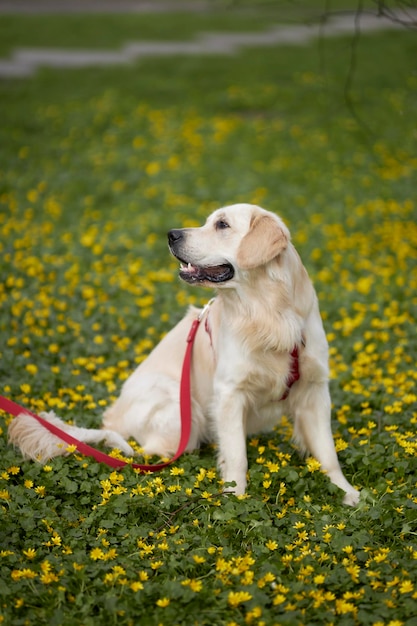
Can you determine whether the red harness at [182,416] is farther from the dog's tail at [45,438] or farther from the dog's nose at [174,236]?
the dog's nose at [174,236]

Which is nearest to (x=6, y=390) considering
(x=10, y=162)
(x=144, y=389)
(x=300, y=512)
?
(x=144, y=389)

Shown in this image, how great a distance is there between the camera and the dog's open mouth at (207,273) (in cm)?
401

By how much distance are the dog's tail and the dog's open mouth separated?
1061 millimetres

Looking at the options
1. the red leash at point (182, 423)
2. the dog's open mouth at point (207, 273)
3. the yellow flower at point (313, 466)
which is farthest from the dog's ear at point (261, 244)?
the yellow flower at point (313, 466)

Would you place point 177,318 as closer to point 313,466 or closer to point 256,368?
point 256,368

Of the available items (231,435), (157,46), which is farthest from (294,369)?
(157,46)

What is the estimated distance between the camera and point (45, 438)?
13.8ft

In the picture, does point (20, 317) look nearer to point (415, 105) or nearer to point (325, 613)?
point (325, 613)

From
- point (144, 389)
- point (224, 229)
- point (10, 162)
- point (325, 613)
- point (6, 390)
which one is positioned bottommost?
point (10, 162)

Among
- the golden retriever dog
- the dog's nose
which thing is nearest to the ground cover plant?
A: the golden retriever dog

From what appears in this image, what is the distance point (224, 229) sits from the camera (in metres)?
4.08

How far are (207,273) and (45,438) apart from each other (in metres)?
1.26

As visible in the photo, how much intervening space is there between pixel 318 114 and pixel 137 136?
10.1 feet

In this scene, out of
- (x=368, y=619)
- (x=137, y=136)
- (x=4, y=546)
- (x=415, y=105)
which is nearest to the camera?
(x=368, y=619)
